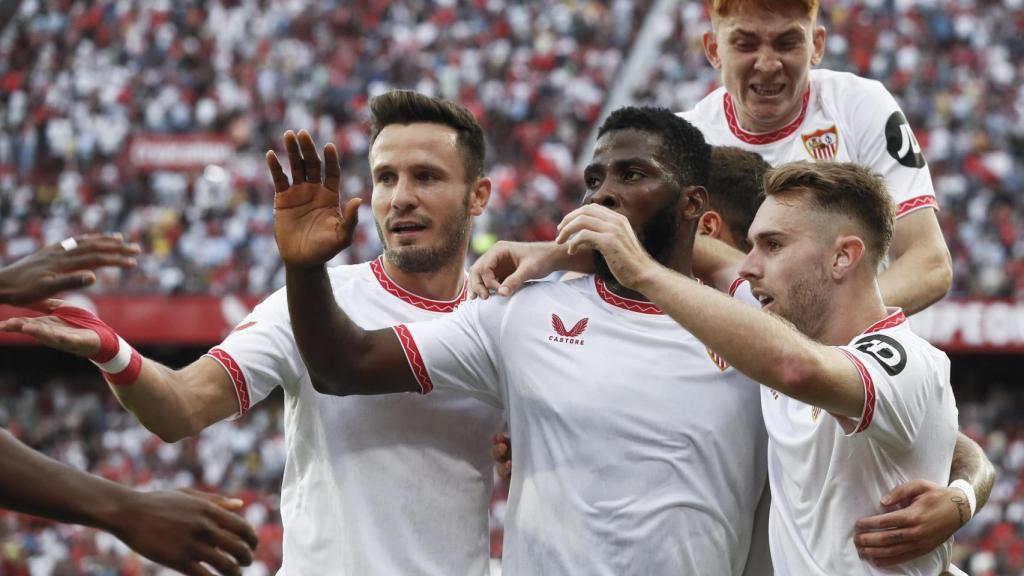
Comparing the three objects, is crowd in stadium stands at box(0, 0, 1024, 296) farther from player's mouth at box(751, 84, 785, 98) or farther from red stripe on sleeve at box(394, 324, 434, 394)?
red stripe on sleeve at box(394, 324, 434, 394)

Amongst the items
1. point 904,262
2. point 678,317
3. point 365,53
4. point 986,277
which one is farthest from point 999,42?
point 678,317

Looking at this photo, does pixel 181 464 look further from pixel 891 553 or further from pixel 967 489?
pixel 891 553

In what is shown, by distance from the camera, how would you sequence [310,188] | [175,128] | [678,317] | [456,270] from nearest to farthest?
1. [678,317]
2. [310,188]
3. [456,270]
4. [175,128]

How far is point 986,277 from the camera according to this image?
20219mm

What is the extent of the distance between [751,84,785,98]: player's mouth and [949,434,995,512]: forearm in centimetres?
151

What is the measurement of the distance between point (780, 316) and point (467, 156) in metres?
1.46

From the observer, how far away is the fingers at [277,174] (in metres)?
3.90

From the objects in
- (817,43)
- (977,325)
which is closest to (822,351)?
(817,43)

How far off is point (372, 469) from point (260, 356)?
0.52m

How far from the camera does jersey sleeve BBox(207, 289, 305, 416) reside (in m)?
4.52

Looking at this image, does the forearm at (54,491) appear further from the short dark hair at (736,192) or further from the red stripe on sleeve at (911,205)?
the red stripe on sleeve at (911,205)

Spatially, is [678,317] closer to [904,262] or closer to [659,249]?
[659,249]

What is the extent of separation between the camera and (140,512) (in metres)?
3.41

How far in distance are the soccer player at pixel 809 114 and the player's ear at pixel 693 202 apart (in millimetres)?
929
